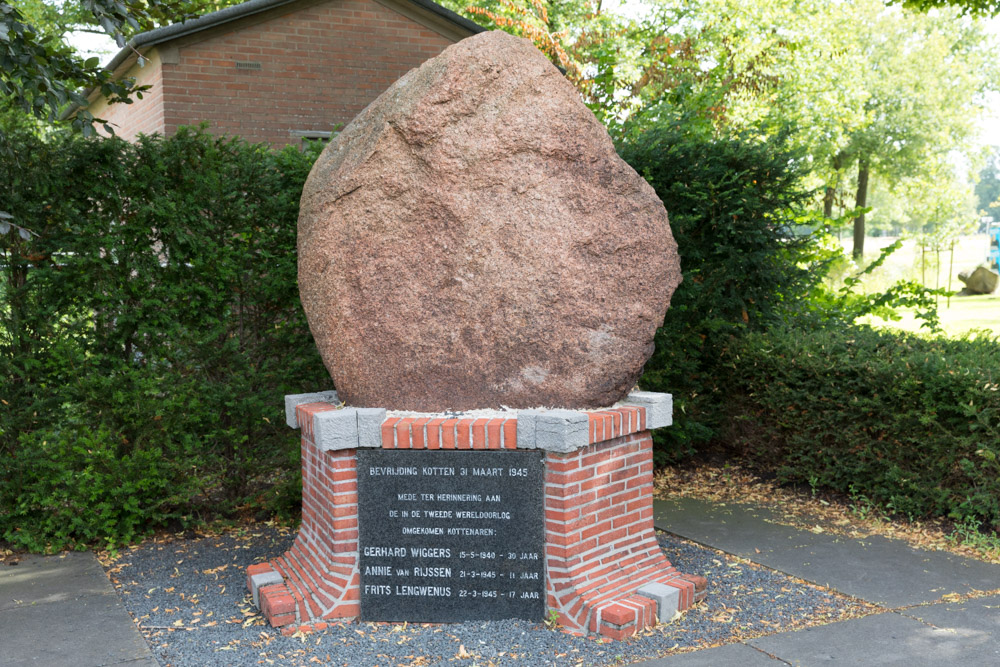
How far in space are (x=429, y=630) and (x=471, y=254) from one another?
6.67 ft

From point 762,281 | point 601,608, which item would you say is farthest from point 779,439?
point 601,608

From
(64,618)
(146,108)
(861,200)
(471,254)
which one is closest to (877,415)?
(471,254)

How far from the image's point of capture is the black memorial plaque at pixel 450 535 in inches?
174

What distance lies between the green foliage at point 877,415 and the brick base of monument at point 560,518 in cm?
243

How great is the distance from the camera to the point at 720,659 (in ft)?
13.0

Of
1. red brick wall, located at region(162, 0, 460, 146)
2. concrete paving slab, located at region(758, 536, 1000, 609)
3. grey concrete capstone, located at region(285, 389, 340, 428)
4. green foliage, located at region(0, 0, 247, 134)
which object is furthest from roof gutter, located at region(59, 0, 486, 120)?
concrete paving slab, located at region(758, 536, 1000, 609)

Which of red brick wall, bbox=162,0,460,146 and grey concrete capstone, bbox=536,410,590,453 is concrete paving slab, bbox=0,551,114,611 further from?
red brick wall, bbox=162,0,460,146

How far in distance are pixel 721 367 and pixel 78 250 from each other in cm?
558

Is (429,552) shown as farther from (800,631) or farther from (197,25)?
(197,25)

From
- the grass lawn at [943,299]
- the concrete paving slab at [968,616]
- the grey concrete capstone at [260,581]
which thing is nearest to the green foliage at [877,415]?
the concrete paving slab at [968,616]

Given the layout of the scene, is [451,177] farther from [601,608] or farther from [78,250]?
[78,250]

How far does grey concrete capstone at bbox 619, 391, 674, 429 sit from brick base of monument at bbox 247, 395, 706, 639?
0.18 feet

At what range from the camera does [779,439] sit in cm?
736

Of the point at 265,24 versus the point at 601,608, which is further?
the point at 265,24
